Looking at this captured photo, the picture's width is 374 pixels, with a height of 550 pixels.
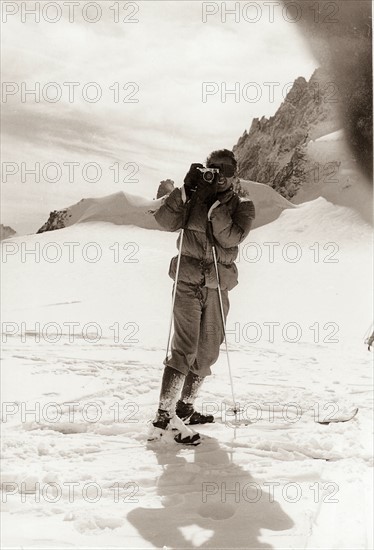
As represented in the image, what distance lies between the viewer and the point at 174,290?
2.02m

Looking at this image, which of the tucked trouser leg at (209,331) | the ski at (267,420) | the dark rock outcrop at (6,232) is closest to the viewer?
the tucked trouser leg at (209,331)

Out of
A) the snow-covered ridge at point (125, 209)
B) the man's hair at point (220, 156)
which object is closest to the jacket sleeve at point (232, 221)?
the man's hair at point (220, 156)

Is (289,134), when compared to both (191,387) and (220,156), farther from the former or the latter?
(191,387)

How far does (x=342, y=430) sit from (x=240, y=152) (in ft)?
3.52

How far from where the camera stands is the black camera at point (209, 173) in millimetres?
1962

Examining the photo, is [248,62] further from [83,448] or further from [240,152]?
[83,448]

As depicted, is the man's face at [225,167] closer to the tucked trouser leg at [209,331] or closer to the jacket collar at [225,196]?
the jacket collar at [225,196]

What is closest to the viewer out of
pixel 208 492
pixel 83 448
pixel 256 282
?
pixel 208 492

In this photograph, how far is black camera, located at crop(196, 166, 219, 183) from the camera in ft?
6.44

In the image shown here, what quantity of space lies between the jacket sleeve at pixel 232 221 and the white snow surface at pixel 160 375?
317 mm

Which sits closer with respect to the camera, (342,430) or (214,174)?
(214,174)

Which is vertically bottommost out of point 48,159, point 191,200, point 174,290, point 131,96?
point 174,290

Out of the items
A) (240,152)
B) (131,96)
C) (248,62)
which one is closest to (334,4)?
(248,62)

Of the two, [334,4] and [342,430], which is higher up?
[334,4]
